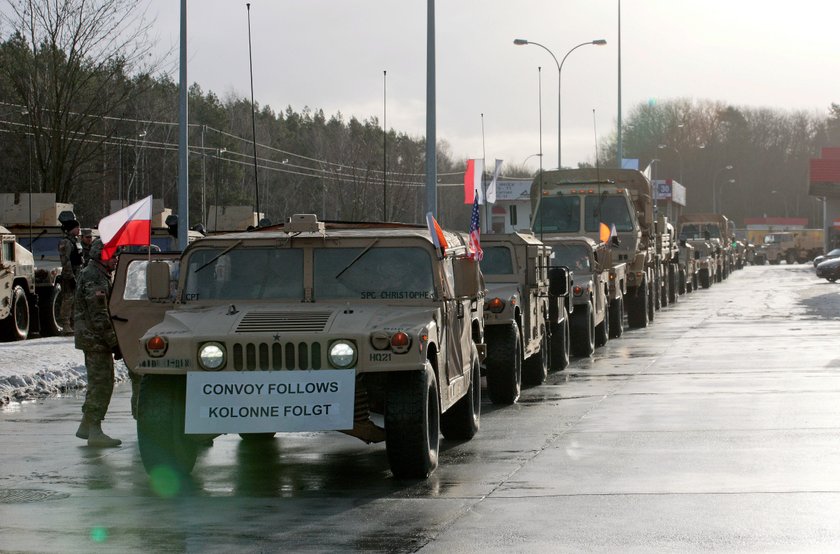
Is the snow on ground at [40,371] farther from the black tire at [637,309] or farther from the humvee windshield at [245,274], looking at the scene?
the black tire at [637,309]

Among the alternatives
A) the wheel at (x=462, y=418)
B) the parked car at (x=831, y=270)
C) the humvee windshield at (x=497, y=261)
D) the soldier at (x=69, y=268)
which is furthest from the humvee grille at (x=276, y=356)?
the parked car at (x=831, y=270)

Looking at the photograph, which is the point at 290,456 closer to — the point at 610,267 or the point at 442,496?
the point at 442,496

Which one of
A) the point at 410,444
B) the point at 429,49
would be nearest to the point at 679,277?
the point at 429,49

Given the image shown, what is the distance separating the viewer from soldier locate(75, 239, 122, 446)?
1309 cm

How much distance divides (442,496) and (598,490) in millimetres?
953

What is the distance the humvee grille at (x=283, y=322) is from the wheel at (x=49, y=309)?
18.1 m

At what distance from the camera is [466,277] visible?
37.3ft

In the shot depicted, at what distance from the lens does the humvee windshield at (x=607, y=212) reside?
30.3 meters

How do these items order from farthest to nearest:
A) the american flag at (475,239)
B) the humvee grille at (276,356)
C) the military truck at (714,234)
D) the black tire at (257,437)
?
the military truck at (714,234) → the american flag at (475,239) → the black tire at (257,437) → the humvee grille at (276,356)

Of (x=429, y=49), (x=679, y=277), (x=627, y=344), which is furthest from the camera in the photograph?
(x=679, y=277)

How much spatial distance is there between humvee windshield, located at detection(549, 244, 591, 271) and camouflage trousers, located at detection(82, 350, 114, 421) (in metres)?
11.3

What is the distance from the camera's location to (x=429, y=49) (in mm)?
28641

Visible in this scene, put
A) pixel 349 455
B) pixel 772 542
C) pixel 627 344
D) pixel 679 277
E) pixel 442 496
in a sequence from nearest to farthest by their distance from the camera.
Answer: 1. pixel 772 542
2. pixel 442 496
3. pixel 349 455
4. pixel 627 344
5. pixel 679 277

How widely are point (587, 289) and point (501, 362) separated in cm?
679
